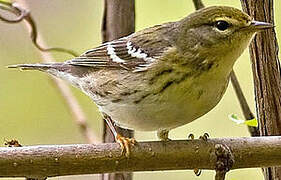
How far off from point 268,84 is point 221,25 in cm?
23

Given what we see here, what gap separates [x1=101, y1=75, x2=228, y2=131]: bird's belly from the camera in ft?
5.18

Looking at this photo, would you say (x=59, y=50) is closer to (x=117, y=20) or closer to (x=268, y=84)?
(x=117, y=20)

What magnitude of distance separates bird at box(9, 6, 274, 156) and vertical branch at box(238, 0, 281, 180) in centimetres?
6

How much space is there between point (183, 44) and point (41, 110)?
125cm

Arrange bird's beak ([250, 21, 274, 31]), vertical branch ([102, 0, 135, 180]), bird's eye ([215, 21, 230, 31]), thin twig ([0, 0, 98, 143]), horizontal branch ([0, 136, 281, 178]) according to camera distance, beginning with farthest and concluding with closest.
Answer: thin twig ([0, 0, 98, 143]) < vertical branch ([102, 0, 135, 180]) < bird's eye ([215, 21, 230, 31]) < bird's beak ([250, 21, 274, 31]) < horizontal branch ([0, 136, 281, 178])

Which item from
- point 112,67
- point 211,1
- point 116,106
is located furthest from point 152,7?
point 116,106

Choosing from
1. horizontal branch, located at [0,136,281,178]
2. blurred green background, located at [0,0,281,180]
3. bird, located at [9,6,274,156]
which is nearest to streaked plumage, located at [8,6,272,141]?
bird, located at [9,6,274,156]

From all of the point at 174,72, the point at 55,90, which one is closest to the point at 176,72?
the point at 174,72

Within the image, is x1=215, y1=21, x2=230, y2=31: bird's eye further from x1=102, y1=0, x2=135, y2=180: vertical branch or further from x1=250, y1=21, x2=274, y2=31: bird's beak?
x1=102, y1=0, x2=135, y2=180: vertical branch

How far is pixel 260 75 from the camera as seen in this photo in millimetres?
1581

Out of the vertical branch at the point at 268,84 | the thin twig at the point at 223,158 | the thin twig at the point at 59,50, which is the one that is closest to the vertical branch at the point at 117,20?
the thin twig at the point at 59,50

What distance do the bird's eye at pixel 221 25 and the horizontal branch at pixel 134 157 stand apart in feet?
1.22

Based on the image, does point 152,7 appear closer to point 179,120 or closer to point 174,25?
point 174,25

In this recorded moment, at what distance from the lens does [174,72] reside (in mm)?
1621
